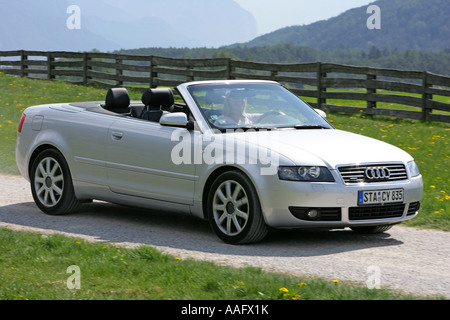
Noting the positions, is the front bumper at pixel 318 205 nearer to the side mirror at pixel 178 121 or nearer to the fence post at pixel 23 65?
the side mirror at pixel 178 121

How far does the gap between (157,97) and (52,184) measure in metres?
1.58

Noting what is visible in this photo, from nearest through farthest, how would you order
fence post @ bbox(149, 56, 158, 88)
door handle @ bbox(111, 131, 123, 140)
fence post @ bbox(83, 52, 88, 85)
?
door handle @ bbox(111, 131, 123, 140) < fence post @ bbox(149, 56, 158, 88) < fence post @ bbox(83, 52, 88, 85)

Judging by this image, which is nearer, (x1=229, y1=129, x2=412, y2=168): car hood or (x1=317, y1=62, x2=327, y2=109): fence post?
(x1=229, y1=129, x2=412, y2=168): car hood

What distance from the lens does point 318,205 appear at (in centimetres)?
684

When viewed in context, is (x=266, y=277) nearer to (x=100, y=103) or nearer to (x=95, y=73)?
(x=100, y=103)

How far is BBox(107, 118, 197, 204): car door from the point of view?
7.62 meters

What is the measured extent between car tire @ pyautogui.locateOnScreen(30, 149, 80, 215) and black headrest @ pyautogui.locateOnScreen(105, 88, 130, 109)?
32.8 inches

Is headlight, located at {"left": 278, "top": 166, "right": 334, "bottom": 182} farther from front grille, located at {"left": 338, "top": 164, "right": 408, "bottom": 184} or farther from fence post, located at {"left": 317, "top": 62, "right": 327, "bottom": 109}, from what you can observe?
fence post, located at {"left": 317, "top": 62, "right": 327, "bottom": 109}

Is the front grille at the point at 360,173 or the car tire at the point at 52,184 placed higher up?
the front grille at the point at 360,173

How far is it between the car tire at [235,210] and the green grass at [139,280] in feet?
3.40

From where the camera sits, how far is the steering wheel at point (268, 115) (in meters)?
7.93

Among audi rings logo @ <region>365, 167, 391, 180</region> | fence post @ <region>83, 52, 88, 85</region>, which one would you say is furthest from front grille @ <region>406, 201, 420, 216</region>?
fence post @ <region>83, 52, 88, 85</region>

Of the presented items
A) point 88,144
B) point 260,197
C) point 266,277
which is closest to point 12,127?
point 88,144

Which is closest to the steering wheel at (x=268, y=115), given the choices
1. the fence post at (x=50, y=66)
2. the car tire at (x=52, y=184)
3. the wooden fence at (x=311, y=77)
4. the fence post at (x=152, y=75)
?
the car tire at (x=52, y=184)
